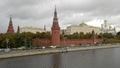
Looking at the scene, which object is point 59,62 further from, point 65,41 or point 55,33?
point 65,41

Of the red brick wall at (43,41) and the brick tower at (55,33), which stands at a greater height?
the brick tower at (55,33)

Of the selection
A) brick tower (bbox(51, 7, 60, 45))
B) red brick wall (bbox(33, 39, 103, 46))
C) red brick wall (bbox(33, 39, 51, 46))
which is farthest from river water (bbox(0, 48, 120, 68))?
brick tower (bbox(51, 7, 60, 45))

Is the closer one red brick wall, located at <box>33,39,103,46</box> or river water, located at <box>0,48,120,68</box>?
river water, located at <box>0,48,120,68</box>

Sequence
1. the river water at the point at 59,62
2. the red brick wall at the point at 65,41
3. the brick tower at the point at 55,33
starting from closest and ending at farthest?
the river water at the point at 59,62 → the red brick wall at the point at 65,41 → the brick tower at the point at 55,33

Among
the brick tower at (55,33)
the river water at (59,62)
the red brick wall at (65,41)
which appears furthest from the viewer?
the brick tower at (55,33)

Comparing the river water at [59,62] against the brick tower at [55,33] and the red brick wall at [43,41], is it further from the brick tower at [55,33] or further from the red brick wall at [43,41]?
the brick tower at [55,33]

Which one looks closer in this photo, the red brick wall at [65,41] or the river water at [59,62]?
the river water at [59,62]

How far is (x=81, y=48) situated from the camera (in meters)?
61.4

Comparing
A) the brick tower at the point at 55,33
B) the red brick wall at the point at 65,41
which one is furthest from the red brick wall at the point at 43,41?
the brick tower at the point at 55,33

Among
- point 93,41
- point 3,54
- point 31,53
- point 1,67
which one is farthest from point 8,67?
point 93,41

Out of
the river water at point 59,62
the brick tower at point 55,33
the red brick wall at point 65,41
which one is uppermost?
the brick tower at point 55,33

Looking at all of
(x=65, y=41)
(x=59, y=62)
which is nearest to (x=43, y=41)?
(x=65, y=41)

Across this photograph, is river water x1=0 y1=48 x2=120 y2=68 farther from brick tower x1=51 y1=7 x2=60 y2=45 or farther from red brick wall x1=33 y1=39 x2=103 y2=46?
brick tower x1=51 y1=7 x2=60 y2=45

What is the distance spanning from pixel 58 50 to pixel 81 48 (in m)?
10.9
